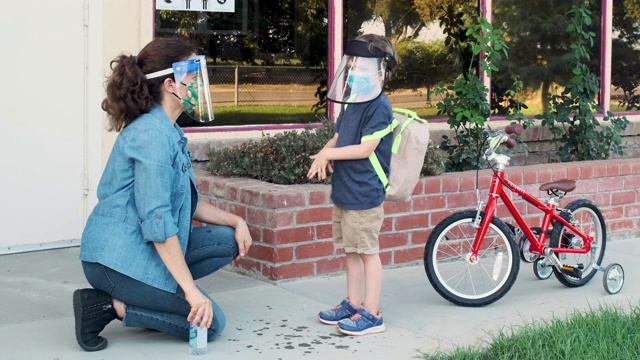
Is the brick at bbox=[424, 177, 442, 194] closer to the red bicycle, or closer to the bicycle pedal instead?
the red bicycle

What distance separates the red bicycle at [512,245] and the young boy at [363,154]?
647 mm

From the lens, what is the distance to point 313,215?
252 inches

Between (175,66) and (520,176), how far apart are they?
3476mm

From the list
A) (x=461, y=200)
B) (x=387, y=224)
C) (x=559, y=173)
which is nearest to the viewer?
(x=387, y=224)

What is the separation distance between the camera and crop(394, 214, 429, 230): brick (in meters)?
6.88

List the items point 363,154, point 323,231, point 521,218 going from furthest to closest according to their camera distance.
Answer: point 323,231, point 521,218, point 363,154

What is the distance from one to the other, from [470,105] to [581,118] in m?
1.15

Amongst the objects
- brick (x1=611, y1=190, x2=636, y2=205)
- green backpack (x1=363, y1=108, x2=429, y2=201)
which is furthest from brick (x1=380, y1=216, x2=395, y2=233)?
brick (x1=611, y1=190, x2=636, y2=205)

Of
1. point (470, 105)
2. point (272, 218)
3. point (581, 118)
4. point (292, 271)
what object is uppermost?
point (470, 105)

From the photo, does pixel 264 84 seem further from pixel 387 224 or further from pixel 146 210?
pixel 146 210

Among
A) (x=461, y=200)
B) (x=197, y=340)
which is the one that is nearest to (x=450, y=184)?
(x=461, y=200)

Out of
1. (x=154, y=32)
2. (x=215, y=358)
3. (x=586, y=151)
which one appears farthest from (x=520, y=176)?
(x=215, y=358)

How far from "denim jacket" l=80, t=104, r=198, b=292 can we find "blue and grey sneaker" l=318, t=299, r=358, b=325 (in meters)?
0.99

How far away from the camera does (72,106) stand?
704 centimetres
